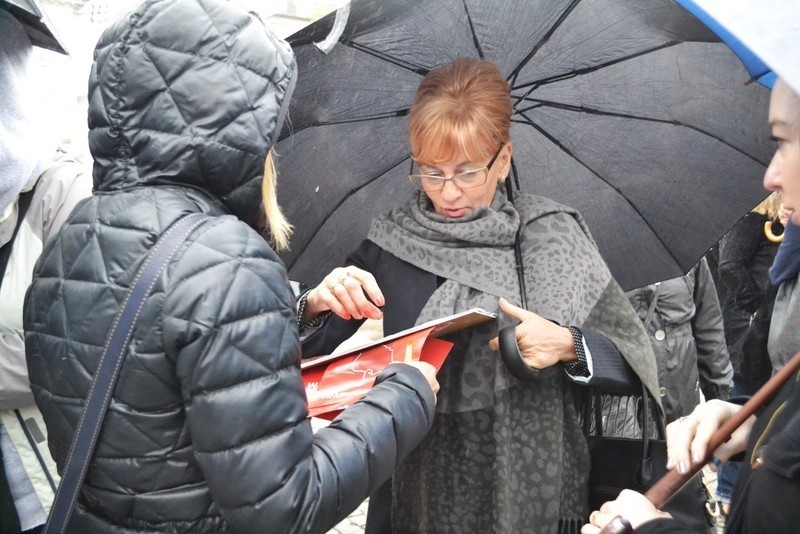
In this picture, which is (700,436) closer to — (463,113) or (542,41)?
(463,113)

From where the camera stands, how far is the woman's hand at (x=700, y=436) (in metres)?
1.49

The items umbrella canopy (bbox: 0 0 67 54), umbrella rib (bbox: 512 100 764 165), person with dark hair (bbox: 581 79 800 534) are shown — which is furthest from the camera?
umbrella rib (bbox: 512 100 764 165)

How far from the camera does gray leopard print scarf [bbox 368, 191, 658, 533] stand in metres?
2.16

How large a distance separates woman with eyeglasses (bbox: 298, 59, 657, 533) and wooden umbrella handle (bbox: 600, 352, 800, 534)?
62 centimetres

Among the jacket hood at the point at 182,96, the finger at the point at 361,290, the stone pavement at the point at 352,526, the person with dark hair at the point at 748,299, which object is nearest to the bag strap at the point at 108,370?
the jacket hood at the point at 182,96

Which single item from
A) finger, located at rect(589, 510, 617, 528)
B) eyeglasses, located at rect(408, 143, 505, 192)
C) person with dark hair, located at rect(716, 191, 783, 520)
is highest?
eyeglasses, located at rect(408, 143, 505, 192)

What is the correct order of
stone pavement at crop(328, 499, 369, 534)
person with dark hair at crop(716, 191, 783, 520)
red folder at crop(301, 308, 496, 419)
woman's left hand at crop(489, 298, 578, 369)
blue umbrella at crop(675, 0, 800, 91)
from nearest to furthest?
blue umbrella at crop(675, 0, 800, 91), red folder at crop(301, 308, 496, 419), woman's left hand at crop(489, 298, 578, 369), person with dark hair at crop(716, 191, 783, 520), stone pavement at crop(328, 499, 369, 534)

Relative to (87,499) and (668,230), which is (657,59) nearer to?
(668,230)

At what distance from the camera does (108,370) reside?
4.45 feet

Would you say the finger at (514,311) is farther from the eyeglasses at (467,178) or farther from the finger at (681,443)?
the finger at (681,443)

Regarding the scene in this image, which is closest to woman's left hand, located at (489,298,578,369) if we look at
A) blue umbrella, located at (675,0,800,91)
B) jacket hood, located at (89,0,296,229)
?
jacket hood, located at (89,0,296,229)

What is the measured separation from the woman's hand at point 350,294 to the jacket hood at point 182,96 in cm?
69

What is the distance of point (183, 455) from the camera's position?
4.64ft

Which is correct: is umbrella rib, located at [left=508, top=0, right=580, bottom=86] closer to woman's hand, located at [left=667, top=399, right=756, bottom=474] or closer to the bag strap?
woman's hand, located at [left=667, top=399, right=756, bottom=474]
